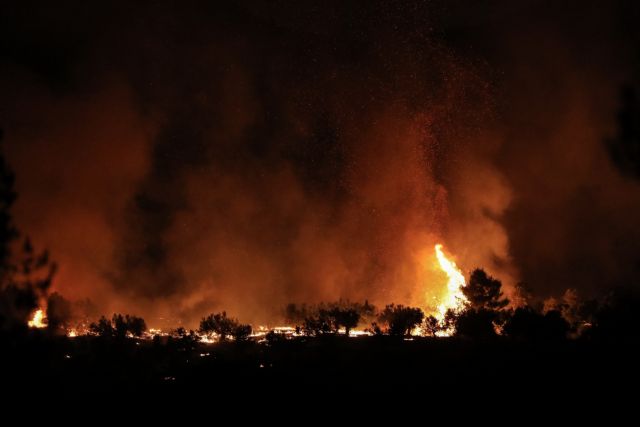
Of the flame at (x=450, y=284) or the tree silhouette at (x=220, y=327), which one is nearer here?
the tree silhouette at (x=220, y=327)

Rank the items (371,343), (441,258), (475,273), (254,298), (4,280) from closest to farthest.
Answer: (4,280) → (371,343) → (475,273) → (441,258) → (254,298)

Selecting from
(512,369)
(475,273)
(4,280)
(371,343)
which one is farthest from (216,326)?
(4,280)

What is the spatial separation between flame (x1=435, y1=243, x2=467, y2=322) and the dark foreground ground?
13.5 metres

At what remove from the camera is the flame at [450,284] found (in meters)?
35.2

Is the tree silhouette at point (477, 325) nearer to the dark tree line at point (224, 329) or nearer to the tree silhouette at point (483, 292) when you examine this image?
the tree silhouette at point (483, 292)

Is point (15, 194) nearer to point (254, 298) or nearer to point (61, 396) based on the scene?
point (61, 396)

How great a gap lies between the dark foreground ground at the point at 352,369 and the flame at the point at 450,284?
13.5 meters

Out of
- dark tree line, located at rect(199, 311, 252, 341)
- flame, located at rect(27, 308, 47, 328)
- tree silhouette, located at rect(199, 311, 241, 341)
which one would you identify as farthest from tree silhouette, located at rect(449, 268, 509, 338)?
flame, located at rect(27, 308, 47, 328)

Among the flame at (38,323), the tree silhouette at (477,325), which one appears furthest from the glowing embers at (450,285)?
the flame at (38,323)

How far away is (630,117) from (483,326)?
462 inches

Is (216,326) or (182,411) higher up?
(216,326)

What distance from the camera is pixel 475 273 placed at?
29.0 metres

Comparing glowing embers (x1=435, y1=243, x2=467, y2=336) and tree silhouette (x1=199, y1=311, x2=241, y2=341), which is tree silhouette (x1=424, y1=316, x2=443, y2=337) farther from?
tree silhouette (x1=199, y1=311, x2=241, y2=341)

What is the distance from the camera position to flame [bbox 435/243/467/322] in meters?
35.2
